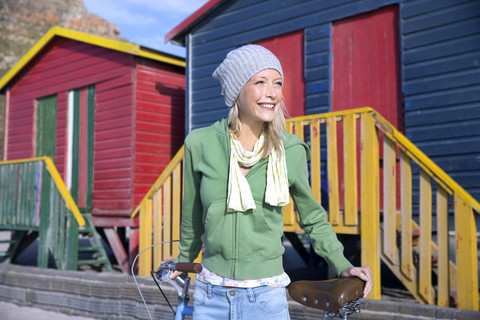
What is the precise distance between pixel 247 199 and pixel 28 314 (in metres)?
5.86

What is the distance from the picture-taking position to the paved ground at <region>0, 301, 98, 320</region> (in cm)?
664

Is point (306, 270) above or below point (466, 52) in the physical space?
below

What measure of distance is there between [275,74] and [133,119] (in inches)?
333

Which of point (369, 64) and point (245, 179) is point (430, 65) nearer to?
point (369, 64)

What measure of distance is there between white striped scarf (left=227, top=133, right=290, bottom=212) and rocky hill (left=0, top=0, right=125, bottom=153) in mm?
66842

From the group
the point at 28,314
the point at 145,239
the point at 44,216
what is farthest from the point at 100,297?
the point at 44,216

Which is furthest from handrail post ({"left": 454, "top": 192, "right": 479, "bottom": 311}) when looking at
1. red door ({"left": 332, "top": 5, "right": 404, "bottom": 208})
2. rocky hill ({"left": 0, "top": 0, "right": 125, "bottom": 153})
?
rocky hill ({"left": 0, "top": 0, "right": 125, "bottom": 153})

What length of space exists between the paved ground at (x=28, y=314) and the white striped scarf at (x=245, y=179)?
17.3 ft

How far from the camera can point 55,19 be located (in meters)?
88.7

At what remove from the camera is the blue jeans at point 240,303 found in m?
1.99

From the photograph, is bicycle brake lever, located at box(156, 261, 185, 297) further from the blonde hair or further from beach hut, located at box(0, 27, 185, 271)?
beach hut, located at box(0, 27, 185, 271)

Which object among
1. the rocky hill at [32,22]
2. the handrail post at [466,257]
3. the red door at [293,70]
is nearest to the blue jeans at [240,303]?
the handrail post at [466,257]

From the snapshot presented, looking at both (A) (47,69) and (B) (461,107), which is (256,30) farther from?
(A) (47,69)

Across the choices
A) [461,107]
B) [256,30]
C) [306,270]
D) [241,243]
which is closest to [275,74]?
[241,243]
